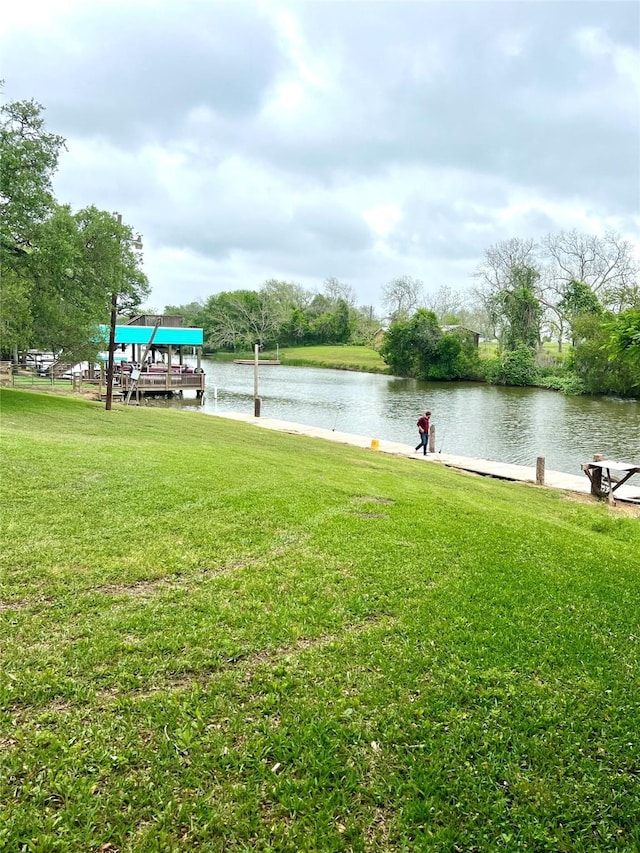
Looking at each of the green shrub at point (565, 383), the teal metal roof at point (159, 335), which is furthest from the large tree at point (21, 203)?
the green shrub at point (565, 383)

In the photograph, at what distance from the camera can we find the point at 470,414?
35094mm

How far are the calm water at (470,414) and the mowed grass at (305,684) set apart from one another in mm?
16145

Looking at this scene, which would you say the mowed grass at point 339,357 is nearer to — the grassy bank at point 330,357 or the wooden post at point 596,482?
the grassy bank at point 330,357

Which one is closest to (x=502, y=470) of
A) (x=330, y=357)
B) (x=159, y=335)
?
(x=159, y=335)

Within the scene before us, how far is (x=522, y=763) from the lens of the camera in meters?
2.72

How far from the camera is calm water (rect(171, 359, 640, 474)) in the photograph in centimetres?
2364

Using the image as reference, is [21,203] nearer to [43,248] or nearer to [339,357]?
[43,248]

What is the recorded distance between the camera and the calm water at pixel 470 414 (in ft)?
77.6

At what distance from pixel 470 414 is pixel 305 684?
33467 mm

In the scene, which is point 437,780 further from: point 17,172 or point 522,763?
point 17,172

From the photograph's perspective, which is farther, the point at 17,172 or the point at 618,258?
the point at 618,258

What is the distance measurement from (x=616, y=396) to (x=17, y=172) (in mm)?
46871

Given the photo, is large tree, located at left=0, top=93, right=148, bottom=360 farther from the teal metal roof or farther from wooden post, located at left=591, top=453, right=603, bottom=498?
the teal metal roof

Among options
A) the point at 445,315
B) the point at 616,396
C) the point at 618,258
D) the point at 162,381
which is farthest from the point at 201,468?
the point at 445,315
